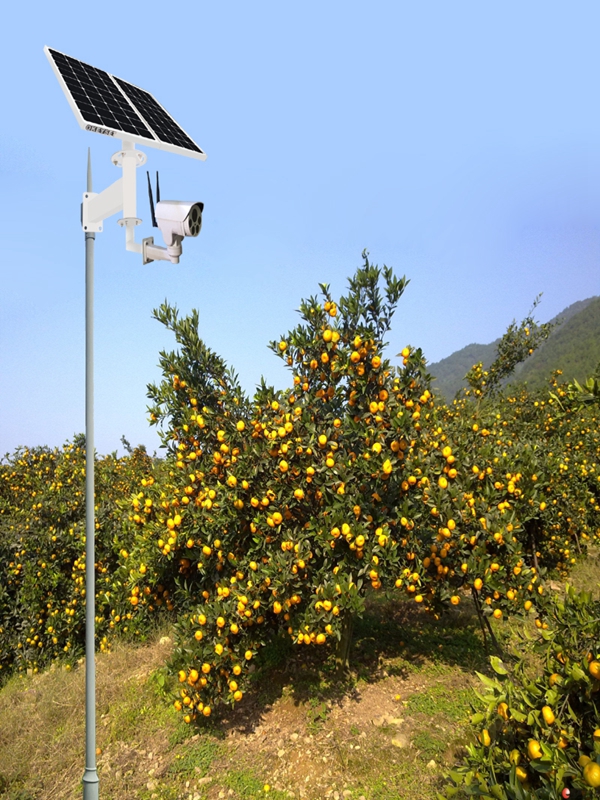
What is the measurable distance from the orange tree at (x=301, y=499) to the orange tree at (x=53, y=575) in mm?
2685

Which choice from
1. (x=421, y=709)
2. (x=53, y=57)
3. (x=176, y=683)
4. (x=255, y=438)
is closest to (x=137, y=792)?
(x=176, y=683)

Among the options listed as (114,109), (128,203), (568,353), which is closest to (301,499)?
(128,203)

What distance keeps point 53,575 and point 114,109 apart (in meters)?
6.78

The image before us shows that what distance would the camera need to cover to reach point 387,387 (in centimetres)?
543

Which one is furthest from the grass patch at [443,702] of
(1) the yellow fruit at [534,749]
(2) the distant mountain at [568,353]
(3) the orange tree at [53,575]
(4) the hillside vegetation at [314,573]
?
(2) the distant mountain at [568,353]

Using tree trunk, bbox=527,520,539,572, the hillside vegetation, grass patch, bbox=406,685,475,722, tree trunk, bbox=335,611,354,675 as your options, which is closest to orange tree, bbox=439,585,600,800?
the hillside vegetation

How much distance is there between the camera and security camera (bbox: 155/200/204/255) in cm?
369

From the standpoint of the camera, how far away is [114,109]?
169 inches

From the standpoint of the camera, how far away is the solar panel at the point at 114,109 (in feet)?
12.7

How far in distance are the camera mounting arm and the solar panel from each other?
14cm

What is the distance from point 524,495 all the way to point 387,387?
2.31 meters

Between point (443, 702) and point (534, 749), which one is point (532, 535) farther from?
point (534, 749)

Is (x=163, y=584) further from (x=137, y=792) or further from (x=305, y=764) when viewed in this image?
(x=305, y=764)

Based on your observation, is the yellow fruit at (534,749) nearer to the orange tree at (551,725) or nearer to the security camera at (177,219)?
the orange tree at (551,725)
